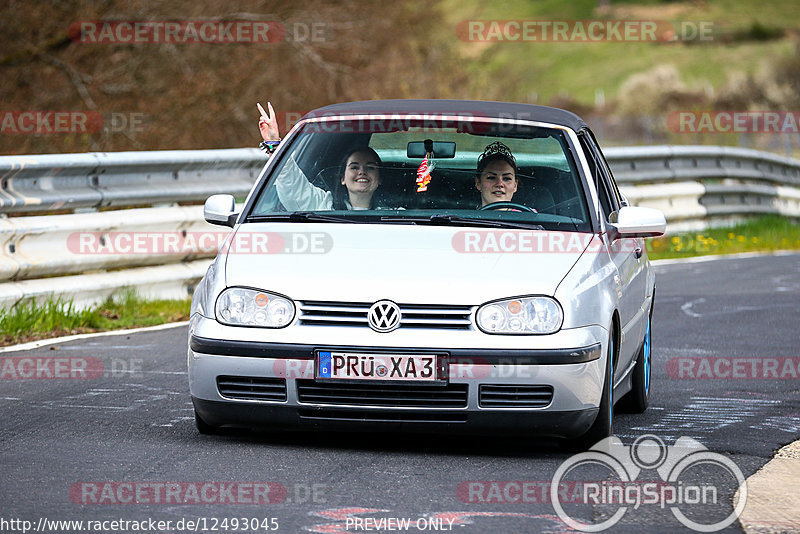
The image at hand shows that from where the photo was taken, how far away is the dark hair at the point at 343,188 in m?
7.05

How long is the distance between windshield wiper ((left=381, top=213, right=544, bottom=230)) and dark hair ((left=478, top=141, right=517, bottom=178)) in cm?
45

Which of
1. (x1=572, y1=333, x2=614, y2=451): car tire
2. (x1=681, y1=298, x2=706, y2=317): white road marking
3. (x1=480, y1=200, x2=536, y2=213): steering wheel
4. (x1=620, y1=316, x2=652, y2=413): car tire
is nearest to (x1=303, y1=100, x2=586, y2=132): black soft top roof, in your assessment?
(x1=480, y1=200, x2=536, y2=213): steering wheel

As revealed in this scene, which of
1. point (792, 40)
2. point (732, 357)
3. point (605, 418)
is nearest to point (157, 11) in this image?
point (732, 357)

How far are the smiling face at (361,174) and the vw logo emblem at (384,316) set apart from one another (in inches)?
44.3

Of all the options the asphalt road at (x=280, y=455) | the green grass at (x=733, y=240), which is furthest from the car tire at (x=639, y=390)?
the green grass at (x=733, y=240)

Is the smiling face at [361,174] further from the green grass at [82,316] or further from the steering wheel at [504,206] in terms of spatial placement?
the green grass at [82,316]

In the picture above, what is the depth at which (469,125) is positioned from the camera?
737 centimetres

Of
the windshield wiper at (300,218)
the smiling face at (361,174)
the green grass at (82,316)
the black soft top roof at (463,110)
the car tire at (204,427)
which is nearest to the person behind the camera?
the car tire at (204,427)

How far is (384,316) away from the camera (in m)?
6.03

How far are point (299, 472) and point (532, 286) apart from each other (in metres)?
1.24

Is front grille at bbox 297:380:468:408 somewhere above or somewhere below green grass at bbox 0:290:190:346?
above

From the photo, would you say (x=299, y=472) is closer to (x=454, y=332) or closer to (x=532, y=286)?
(x=454, y=332)

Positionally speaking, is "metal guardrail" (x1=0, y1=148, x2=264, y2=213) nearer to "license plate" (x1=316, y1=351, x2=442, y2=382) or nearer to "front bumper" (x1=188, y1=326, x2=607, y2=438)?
"front bumper" (x1=188, y1=326, x2=607, y2=438)

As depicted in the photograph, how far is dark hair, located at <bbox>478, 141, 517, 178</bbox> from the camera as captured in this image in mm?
7145
